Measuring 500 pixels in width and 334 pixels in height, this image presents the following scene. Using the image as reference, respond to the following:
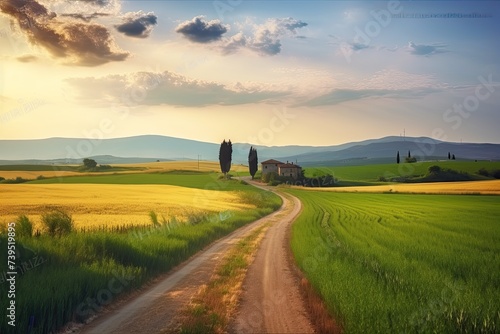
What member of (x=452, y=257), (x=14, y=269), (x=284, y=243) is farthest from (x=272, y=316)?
(x=284, y=243)

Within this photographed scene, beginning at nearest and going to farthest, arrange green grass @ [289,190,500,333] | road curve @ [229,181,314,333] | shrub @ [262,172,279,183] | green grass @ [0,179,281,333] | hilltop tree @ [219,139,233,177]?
green grass @ [289,190,500,333] < road curve @ [229,181,314,333] < green grass @ [0,179,281,333] < hilltop tree @ [219,139,233,177] < shrub @ [262,172,279,183]

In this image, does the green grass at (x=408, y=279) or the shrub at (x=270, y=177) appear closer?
the green grass at (x=408, y=279)

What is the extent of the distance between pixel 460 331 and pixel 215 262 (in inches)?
495

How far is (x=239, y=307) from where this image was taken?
12016 millimetres

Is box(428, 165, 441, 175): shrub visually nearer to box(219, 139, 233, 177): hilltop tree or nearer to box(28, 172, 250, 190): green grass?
box(28, 172, 250, 190): green grass

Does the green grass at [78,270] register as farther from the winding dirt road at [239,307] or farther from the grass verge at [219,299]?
the grass verge at [219,299]

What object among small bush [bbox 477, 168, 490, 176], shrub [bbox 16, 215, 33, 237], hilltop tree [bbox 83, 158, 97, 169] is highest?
hilltop tree [bbox 83, 158, 97, 169]

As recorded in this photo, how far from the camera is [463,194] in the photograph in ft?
240

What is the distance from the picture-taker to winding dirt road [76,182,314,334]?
10438 millimetres

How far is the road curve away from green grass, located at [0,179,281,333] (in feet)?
14.1

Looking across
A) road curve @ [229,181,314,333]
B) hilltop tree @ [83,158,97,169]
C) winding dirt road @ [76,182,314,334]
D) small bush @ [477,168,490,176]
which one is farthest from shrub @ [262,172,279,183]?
winding dirt road @ [76,182,314,334]

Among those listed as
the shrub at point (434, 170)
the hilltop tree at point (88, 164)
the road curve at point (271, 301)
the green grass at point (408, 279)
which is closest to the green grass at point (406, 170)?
the shrub at point (434, 170)

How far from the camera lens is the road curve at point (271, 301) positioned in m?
10.3

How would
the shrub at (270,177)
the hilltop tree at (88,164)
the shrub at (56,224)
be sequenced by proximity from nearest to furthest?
the shrub at (56,224), the shrub at (270,177), the hilltop tree at (88,164)
